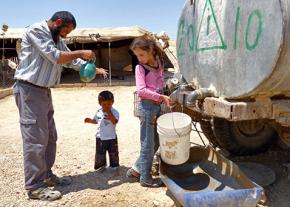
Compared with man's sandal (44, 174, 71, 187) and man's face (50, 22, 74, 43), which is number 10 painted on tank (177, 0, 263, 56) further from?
man's sandal (44, 174, 71, 187)

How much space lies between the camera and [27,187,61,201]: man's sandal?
13.5 ft

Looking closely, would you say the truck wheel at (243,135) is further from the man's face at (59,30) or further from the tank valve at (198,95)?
the man's face at (59,30)

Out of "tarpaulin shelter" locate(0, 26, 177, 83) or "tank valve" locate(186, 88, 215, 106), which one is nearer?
"tank valve" locate(186, 88, 215, 106)

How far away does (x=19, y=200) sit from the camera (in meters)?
4.17

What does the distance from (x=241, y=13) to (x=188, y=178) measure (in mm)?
1883

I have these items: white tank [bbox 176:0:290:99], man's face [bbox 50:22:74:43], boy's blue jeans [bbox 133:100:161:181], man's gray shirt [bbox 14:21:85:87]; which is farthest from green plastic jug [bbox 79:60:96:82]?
white tank [bbox 176:0:290:99]

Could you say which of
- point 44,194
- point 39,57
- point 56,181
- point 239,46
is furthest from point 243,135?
point 39,57

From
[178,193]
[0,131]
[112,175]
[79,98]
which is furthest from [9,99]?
[178,193]

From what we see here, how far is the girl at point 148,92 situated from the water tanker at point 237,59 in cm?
25

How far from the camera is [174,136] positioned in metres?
3.68

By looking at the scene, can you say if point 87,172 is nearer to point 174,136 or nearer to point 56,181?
point 56,181

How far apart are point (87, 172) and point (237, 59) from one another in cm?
258

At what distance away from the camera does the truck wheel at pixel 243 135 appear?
16.8 ft

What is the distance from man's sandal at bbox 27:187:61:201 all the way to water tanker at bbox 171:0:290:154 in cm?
160
